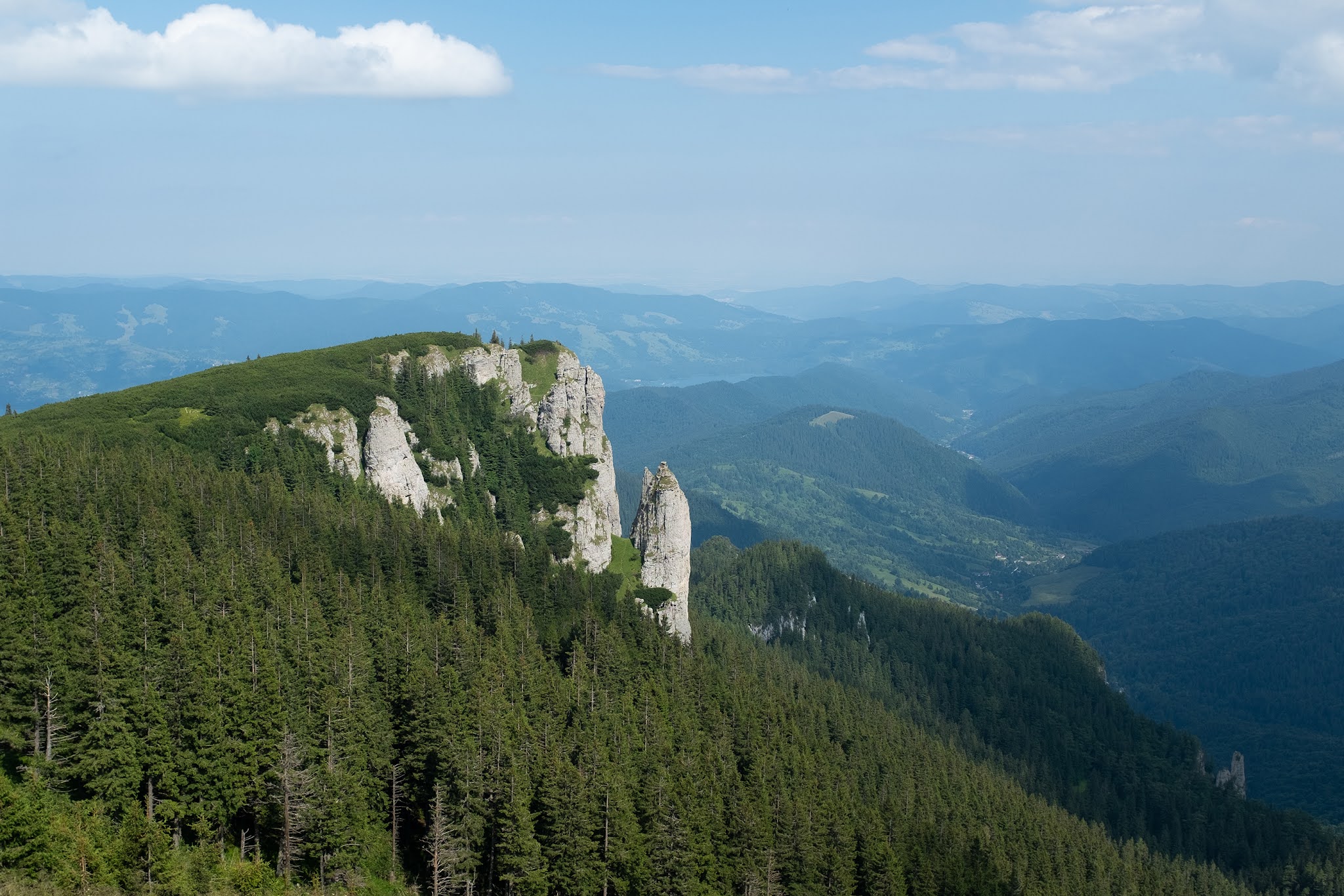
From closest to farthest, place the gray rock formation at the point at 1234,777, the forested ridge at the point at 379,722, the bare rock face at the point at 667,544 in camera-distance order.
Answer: the forested ridge at the point at 379,722 → the bare rock face at the point at 667,544 → the gray rock formation at the point at 1234,777

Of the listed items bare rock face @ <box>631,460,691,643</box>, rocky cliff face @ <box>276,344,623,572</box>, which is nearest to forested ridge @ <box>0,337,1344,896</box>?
rocky cliff face @ <box>276,344,623,572</box>

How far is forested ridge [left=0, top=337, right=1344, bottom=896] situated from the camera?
5575 cm

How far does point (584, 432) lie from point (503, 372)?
15932 mm

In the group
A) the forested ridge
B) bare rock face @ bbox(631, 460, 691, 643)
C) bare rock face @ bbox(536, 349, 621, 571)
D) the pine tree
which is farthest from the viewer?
bare rock face @ bbox(536, 349, 621, 571)

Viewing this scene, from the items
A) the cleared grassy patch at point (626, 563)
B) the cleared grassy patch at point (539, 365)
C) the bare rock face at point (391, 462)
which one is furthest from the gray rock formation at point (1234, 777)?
the bare rock face at point (391, 462)

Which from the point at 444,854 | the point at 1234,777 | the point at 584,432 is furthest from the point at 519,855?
the point at 1234,777

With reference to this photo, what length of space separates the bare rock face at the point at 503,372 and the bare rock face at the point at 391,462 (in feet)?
68.4

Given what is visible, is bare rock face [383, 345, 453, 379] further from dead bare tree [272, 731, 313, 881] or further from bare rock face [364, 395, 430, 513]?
dead bare tree [272, 731, 313, 881]

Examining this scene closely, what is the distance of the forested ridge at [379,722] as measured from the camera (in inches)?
2195

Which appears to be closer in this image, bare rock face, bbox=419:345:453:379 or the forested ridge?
the forested ridge

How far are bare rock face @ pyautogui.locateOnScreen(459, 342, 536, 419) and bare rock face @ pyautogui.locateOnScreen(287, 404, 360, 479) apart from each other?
84.9 feet

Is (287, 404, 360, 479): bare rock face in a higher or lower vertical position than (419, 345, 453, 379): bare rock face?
lower

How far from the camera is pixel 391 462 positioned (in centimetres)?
12656

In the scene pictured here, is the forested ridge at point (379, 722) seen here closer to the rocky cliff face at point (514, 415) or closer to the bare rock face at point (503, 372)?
the rocky cliff face at point (514, 415)
